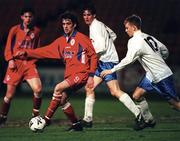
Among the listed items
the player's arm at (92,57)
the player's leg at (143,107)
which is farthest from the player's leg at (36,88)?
the player's leg at (143,107)

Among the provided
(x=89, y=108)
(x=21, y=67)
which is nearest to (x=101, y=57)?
(x=89, y=108)

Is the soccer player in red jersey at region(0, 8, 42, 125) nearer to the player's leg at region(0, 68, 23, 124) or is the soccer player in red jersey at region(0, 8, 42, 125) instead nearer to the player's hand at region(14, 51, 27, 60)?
the player's leg at region(0, 68, 23, 124)

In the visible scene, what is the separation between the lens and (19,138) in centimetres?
1141

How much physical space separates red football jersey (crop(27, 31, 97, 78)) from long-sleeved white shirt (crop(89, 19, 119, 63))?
1.02m

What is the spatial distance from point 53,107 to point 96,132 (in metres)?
0.85

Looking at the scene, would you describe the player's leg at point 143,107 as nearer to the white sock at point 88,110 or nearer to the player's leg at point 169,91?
the player's leg at point 169,91

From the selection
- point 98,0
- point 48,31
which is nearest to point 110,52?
point 48,31

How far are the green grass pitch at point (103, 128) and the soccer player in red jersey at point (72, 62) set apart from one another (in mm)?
471

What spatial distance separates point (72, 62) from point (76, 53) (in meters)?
0.17

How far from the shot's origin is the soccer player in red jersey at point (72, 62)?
12.3 meters

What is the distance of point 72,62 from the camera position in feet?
40.5

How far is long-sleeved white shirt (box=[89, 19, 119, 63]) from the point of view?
13555mm

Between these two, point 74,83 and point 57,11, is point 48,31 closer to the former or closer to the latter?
point 57,11

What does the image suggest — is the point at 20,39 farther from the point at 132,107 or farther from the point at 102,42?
Answer: the point at 132,107
